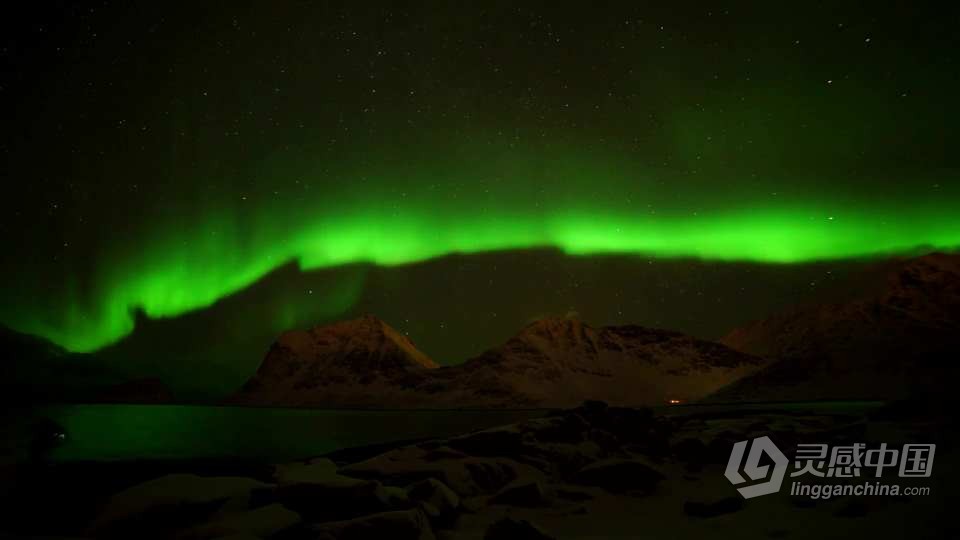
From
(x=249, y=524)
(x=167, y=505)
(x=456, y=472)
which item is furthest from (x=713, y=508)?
(x=167, y=505)

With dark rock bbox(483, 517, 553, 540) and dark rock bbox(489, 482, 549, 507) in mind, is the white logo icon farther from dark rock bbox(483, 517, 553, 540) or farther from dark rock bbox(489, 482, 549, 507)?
dark rock bbox(483, 517, 553, 540)

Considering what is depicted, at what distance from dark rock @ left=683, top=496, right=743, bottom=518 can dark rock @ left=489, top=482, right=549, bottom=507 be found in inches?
148

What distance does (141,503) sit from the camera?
1447cm

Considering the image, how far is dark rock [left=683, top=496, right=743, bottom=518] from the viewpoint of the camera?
1505cm

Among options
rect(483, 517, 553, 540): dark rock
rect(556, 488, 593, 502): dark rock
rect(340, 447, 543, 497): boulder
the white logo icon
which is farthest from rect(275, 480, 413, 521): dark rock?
the white logo icon

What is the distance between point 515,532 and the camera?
40.3 ft

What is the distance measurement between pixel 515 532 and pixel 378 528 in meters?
2.73

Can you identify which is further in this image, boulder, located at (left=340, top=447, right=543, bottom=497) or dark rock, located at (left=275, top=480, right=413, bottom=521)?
boulder, located at (left=340, top=447, right=543, bottom=497)

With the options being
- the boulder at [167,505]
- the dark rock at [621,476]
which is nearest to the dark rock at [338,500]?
the boulder at [167,505]

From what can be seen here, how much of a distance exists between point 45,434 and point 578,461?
83.6m

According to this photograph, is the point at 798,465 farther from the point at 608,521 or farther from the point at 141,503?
the point at 141,503

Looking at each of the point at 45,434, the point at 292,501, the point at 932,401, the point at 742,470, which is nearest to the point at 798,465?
the point at 742,470

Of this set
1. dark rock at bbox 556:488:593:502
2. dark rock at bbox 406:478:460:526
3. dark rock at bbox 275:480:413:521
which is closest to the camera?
dark rock at bbox 275:480:413:521

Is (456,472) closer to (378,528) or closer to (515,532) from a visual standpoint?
(378,528)
